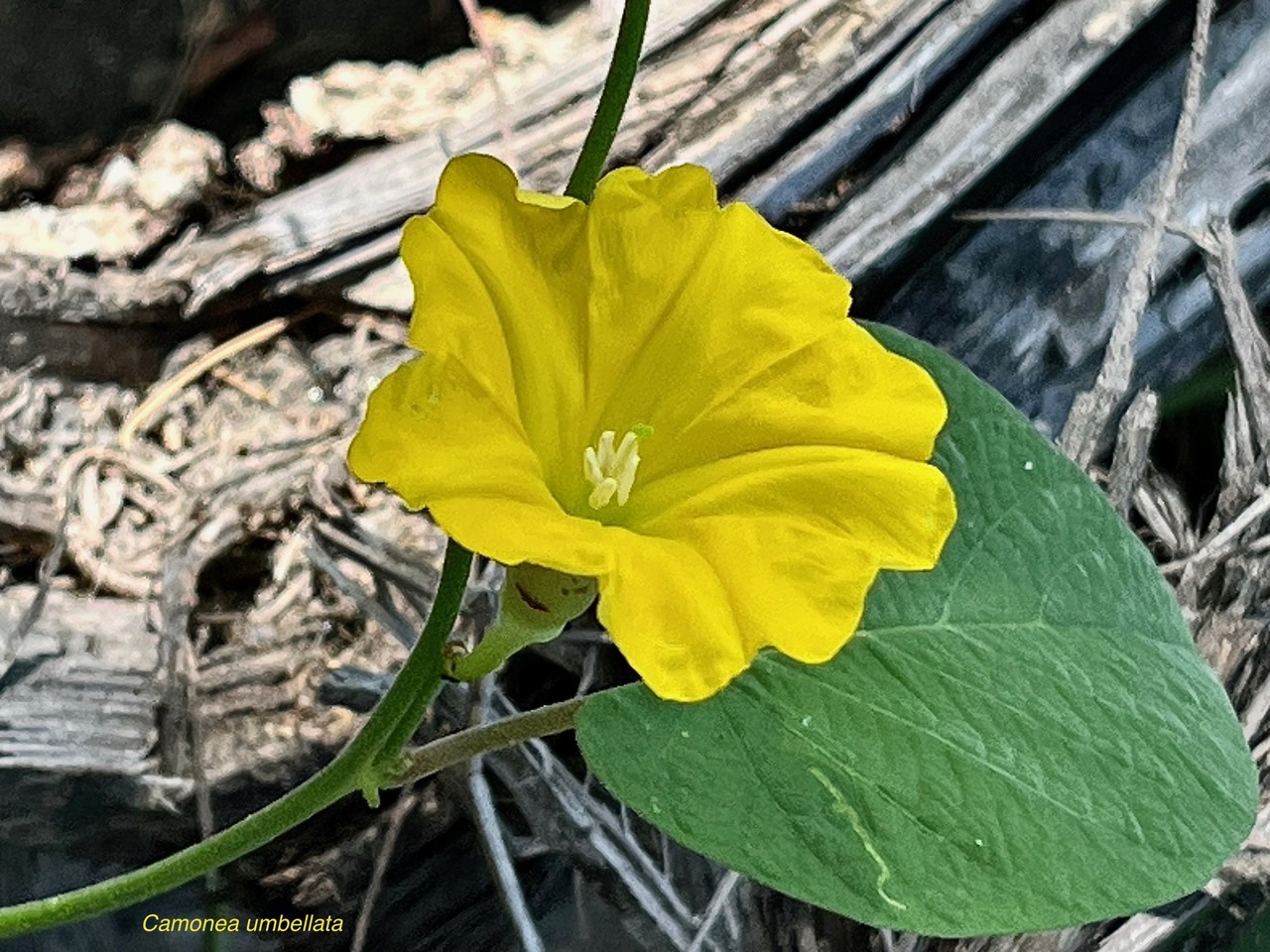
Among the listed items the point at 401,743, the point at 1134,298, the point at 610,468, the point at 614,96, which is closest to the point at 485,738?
the point at 401,743

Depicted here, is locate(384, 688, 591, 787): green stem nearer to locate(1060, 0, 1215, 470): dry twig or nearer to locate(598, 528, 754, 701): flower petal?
locate(598, 528, 754, 701): flower petal

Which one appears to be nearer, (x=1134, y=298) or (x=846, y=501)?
(x=846, y=501)

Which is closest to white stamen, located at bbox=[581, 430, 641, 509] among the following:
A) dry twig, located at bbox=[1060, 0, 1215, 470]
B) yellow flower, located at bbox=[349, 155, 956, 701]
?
yellow flower, located at bbox=[349, 155, 956, 701]

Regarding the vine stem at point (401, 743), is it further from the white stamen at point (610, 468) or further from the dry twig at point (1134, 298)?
the dry twig at point (1134, 298)

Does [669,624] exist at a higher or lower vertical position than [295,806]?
higher

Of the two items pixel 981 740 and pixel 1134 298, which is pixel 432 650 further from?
pixel 1134 298

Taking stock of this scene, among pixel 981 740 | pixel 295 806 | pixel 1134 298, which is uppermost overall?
pixel 1134 298

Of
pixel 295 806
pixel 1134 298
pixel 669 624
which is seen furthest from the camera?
pixel 1134 298
